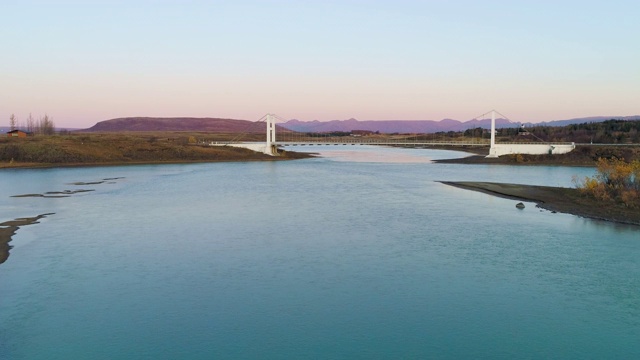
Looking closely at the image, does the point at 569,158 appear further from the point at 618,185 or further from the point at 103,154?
the point at 103,154

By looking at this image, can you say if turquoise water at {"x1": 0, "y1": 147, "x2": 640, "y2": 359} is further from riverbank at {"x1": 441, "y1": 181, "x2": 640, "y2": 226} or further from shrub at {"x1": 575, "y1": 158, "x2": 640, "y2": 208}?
shrub at {"x1": 575, "y1": 158, "x2": 640, "y2": 208}

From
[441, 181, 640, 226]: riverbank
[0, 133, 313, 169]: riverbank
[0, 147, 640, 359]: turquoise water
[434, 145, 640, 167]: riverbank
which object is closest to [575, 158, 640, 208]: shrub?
[441, 181, 640, 226]: riverbank

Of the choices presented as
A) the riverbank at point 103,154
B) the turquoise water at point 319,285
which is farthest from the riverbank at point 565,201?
the riverbank at point 103,154

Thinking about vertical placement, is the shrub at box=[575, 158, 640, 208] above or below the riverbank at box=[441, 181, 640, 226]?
above

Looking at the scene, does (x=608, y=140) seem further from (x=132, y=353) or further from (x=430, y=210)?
(x=132, y=353)

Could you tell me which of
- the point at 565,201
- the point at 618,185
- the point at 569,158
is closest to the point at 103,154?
the point at 565,201

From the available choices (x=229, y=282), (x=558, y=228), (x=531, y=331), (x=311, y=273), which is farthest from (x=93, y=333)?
(x=558, y=228)

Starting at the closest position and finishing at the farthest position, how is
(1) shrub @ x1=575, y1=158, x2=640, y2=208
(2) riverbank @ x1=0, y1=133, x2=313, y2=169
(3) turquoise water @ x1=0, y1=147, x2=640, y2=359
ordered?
(3) turquoise water @ x1=0, y1=147, x2=640, y2=359
(1) shrub @ x1=575, y1=158, x2=640, y2=208
(2) riverbank @ x1=0, y1=133, x2=313, y2=169

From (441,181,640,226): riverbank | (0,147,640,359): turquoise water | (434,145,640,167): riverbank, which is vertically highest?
(434,145,640,167): riverbank
